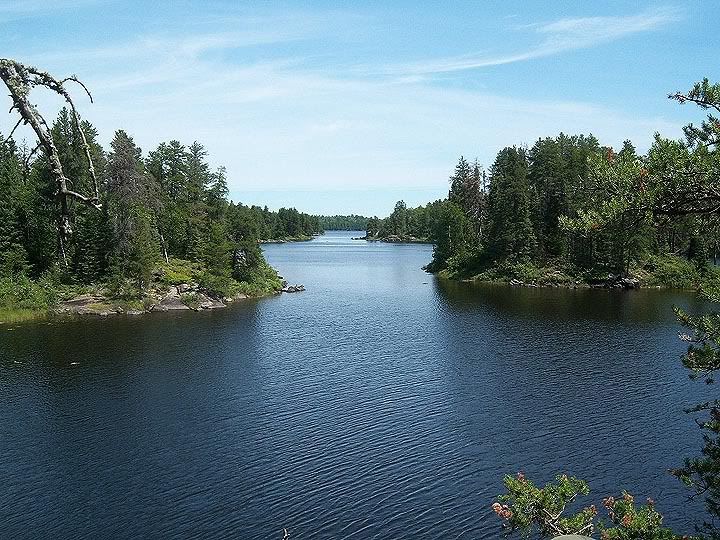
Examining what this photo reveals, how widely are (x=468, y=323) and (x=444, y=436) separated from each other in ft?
114

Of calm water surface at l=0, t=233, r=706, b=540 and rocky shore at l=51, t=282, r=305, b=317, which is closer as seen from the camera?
calm water surface at l=0, t=233, r=706, b=540

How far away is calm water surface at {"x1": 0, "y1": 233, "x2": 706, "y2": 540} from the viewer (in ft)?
84.1

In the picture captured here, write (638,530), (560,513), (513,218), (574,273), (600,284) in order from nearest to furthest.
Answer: (638,530)
(560,513)
(600,284)
(574,273)
(513,218)

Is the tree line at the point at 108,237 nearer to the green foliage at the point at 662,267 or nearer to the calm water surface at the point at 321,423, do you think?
the calm water surface at the point at 321,423

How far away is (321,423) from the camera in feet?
117

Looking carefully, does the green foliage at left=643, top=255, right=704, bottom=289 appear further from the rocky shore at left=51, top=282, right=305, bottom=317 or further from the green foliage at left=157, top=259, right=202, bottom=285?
the green foliage at left=157, top=259, right=202, bottom=285

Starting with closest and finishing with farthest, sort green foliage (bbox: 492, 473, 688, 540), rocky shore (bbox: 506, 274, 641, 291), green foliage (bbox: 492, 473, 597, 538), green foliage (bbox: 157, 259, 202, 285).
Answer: green foliage (bbox: 492, 473, 688, 540) → green foliage (bbox: 492, 473, 597, 538) → green foliage (bbox: 157, 259, 202, 285) → rocky shore (bbox: 506, 274, 641, 291)

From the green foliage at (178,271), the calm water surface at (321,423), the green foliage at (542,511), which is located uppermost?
the green foliage at (178,271)

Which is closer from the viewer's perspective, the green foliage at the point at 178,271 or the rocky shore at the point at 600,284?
the green foliage at the point at 178,271

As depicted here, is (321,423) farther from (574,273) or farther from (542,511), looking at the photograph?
(574,273)

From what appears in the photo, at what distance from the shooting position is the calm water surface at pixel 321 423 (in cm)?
2562

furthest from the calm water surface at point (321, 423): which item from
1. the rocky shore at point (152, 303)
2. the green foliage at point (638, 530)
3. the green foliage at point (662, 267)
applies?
the green foliage at point (662, 267)

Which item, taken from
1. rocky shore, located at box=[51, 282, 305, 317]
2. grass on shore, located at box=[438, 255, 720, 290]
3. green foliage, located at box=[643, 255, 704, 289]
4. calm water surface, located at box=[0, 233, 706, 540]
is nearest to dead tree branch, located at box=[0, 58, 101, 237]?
calm water surface, located at box=[0, 233, 706, 540]

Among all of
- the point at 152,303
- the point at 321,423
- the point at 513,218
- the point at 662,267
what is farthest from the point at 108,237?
the point at 662,267
